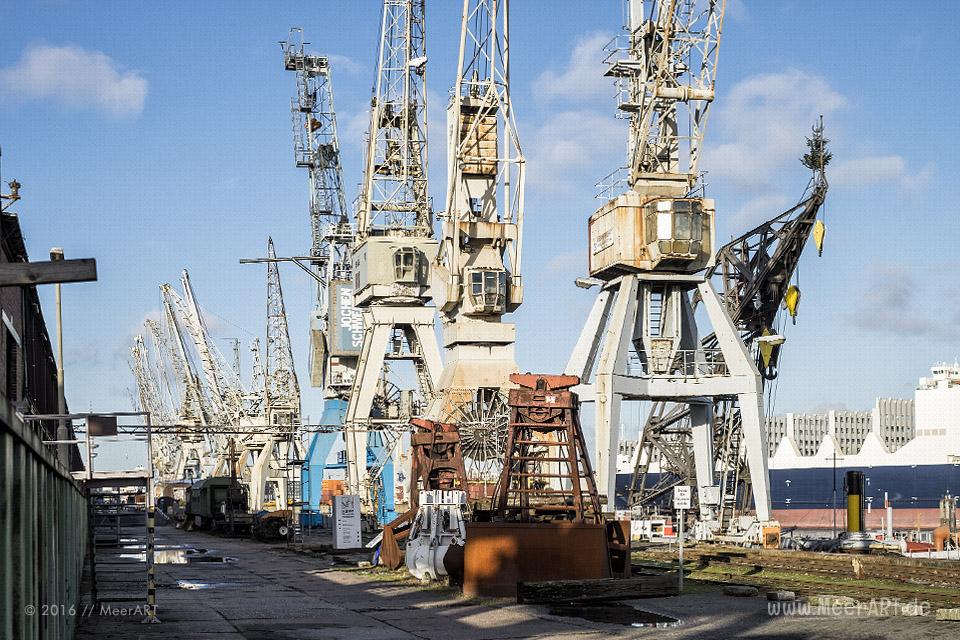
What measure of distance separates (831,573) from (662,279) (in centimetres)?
1919

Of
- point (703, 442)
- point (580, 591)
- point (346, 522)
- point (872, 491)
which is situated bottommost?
point (872, 491)

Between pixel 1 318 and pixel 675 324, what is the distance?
3438 cm

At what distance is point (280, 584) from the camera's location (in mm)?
34344

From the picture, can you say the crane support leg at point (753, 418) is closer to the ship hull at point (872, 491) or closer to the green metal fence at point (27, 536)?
the green metal fence at point (27, 536)

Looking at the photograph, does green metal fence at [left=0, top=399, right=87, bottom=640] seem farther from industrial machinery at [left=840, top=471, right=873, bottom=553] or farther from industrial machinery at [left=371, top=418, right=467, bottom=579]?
industrial machinery at [left=840, top=471, right=873, bottom=553]

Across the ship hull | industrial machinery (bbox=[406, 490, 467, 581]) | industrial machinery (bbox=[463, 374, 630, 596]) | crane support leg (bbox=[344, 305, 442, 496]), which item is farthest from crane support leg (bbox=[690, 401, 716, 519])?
the ship hull

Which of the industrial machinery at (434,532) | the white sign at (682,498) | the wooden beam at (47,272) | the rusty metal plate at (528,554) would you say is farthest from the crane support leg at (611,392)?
the wooden beam at (47,272)

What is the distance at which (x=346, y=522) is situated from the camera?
1984 inches

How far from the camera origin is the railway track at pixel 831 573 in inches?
1062

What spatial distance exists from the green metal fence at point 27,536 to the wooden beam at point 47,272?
99 centimetres

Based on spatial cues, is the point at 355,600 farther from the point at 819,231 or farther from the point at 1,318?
the point at 819,231

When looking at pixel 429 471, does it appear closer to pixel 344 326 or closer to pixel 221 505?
pixel 221 505

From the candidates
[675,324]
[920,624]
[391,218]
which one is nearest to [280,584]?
[920,624]

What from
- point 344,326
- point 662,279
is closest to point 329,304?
point 344,326
